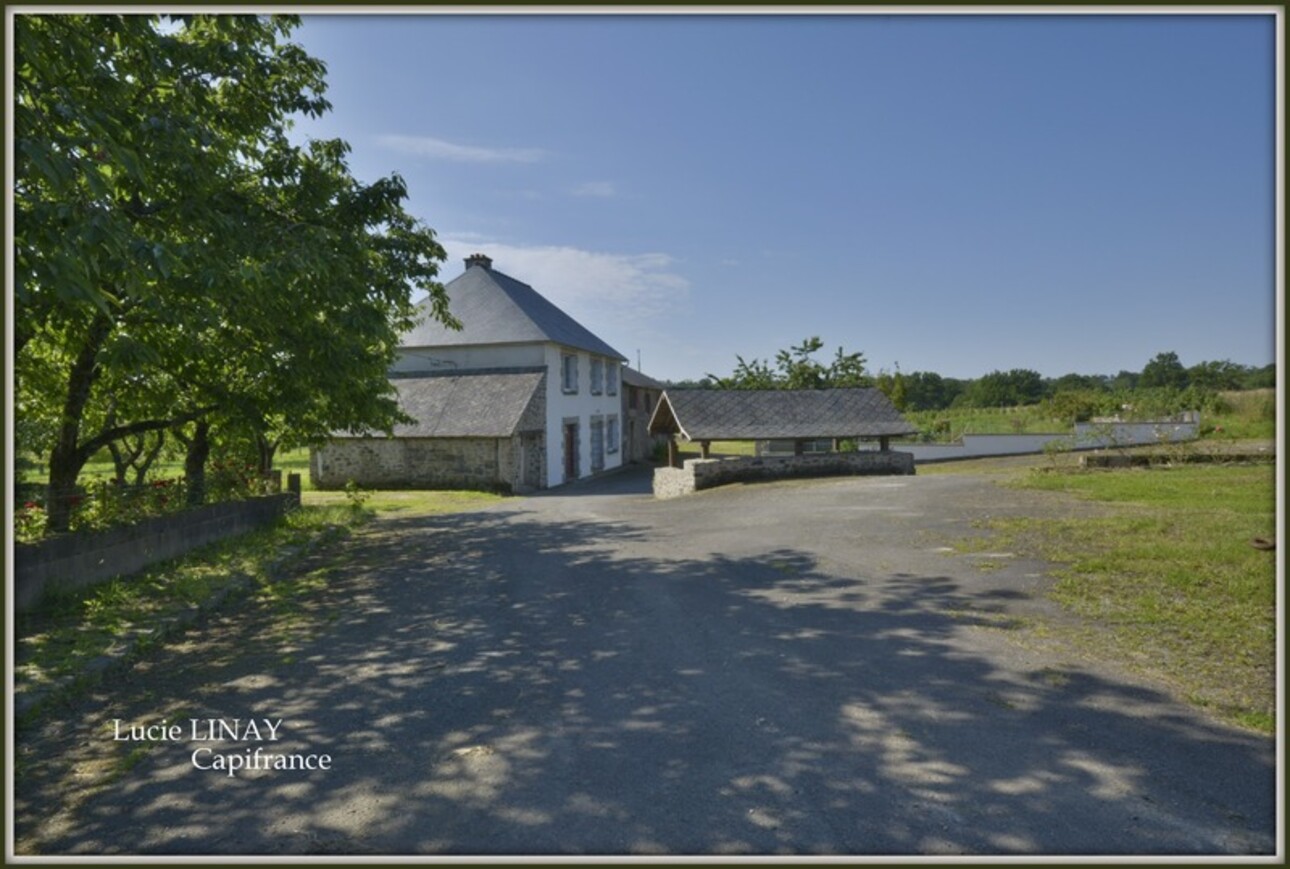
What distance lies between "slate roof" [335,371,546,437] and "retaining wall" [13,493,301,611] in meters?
12.1

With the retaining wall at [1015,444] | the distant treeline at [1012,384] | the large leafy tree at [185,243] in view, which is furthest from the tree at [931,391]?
the large leafy tree at [185,243]

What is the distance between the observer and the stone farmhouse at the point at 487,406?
969 inches

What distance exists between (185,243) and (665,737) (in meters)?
7.17

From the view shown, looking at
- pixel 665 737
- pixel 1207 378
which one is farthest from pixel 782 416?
pixel 1207 378

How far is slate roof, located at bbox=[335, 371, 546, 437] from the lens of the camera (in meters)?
24.4

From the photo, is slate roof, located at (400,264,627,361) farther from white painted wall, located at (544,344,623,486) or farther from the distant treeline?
the distant treeline

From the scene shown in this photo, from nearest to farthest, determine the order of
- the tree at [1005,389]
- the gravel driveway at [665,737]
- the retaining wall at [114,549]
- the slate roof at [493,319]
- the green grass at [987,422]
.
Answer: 1. the gravel driveway at [665,737]
2. the retaining wall at [114,549]
3. the slate roof at [493,319]
4. the green grass at [987,422]
5. the tree at [1005,389]

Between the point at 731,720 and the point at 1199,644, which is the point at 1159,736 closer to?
the point at 1199,644

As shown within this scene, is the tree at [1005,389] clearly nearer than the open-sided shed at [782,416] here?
No

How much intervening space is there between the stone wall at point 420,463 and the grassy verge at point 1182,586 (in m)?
17.1

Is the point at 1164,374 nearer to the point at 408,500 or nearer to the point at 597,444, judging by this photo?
the point at 597,444

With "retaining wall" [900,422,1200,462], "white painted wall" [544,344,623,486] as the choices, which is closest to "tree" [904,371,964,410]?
"retaining wall" [900,422,1200,462]

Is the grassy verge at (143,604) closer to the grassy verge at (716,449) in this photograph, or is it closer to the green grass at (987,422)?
the grassy verge at (716,449)

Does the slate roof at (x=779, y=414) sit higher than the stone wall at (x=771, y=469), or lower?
higher
